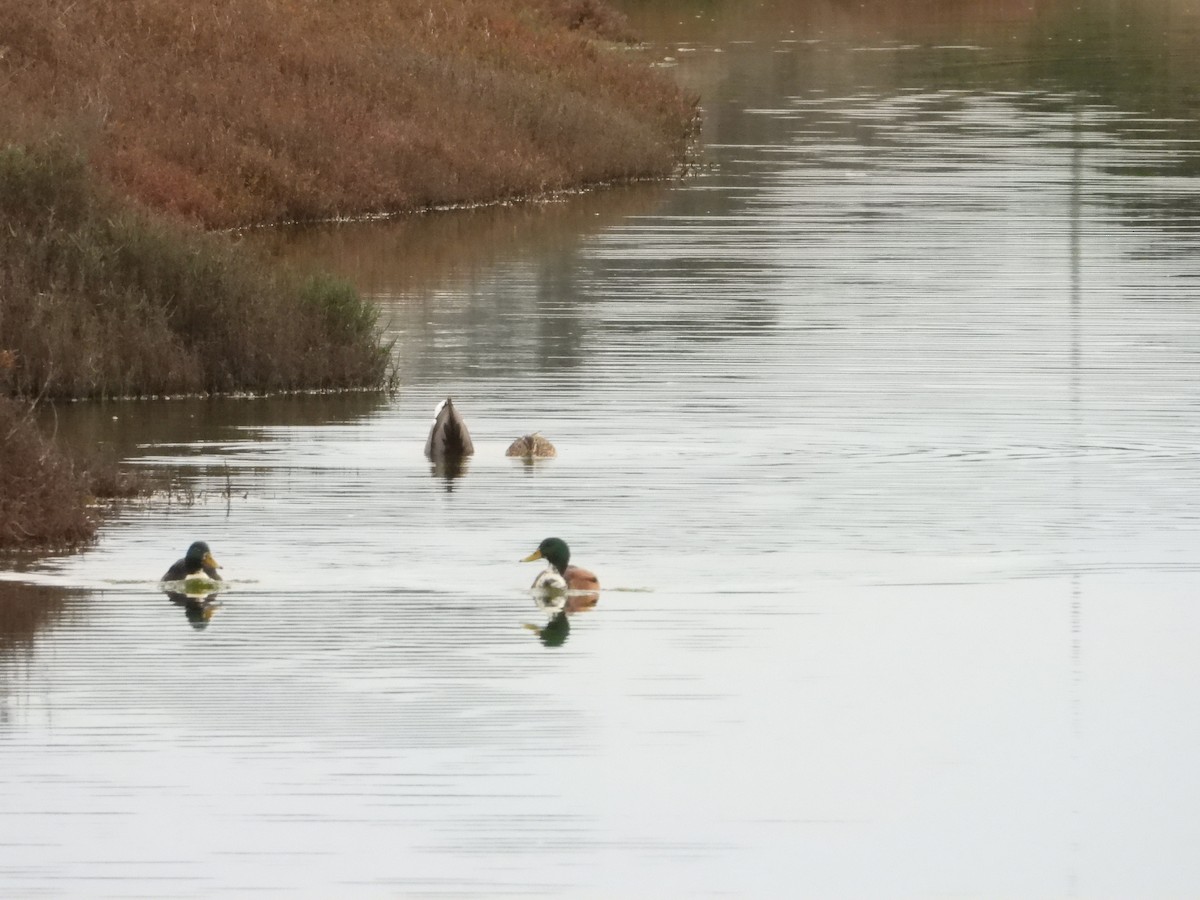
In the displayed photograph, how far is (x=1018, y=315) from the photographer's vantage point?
2584cm

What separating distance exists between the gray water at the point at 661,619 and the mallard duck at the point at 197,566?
0.17 meters

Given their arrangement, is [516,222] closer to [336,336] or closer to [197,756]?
[336,336]

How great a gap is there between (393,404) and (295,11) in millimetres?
19637

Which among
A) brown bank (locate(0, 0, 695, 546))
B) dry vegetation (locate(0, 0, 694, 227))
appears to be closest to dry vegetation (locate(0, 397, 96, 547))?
brown bank (locate(0, 0, 695, 546))

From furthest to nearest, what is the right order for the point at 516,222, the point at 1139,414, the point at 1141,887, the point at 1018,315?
the point at 516,222 < the point at 1018,315 < the point at 1139,414 < the point at 1141,887

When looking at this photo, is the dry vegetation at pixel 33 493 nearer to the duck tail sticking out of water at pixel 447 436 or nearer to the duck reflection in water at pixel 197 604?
the duck reflection in water at pixel 197 604

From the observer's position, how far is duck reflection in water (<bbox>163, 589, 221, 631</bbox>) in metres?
12.5

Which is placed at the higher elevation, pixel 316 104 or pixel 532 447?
pixel 316 104

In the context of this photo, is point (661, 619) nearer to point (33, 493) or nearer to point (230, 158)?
point (33, 493)

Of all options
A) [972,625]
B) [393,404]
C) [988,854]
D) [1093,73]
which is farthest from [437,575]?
[1093,73]

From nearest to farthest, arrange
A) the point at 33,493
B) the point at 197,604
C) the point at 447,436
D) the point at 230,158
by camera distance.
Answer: the point at 197,604 < the point at 33,493 < the point at 447,436 < the point at 230,158

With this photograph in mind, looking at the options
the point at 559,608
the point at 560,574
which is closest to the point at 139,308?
the point at 560,574

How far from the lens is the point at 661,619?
12.7 meters

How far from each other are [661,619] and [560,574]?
65cm
